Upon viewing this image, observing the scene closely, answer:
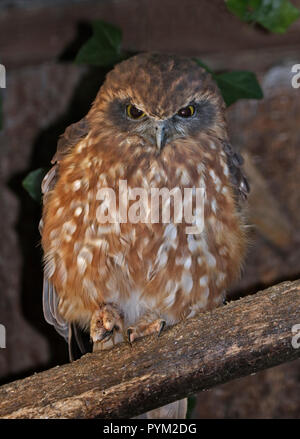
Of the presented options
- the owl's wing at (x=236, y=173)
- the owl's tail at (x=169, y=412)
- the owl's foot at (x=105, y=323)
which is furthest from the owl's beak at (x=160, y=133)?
the owl's tail at (x=169, y=412)

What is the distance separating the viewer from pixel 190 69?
1.87m

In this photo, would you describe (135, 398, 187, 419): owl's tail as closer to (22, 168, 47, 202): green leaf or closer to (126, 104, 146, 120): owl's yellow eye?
(22, 168, 47, 202): green leaf

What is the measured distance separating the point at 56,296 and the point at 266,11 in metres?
1.24

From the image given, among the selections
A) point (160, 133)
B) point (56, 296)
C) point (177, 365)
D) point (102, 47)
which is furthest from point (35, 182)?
point (177, 365)

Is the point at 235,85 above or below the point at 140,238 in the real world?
above

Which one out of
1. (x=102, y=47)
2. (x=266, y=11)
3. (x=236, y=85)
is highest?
(x=266, y=11)

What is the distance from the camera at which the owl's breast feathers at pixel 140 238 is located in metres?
1.98

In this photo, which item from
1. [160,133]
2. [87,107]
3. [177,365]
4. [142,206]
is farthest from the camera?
[87,107]

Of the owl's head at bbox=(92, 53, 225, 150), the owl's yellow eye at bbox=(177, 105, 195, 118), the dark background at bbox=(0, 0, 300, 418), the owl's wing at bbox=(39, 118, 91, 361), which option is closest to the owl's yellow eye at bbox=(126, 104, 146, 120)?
the owl's head at bbox=(92, 53, 225, 150)

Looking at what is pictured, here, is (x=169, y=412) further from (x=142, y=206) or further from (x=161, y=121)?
(x=161, y=121)

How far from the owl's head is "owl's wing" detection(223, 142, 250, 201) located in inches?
5.3

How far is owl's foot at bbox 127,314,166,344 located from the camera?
6.22 feet

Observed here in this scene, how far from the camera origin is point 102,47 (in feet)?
7.46
